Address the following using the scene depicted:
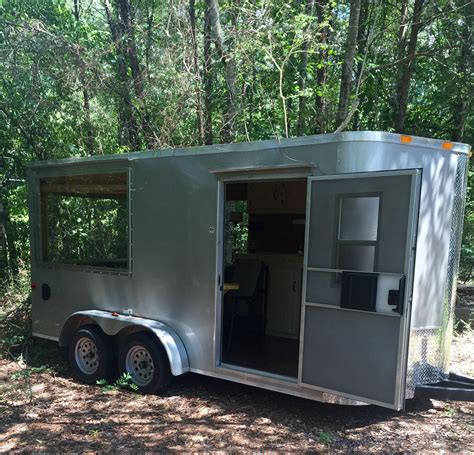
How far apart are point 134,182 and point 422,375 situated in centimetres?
323

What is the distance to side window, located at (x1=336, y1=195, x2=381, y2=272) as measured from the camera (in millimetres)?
3330

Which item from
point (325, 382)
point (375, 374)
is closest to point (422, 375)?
point (375, 374)

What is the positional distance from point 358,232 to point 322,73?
541 centimetres

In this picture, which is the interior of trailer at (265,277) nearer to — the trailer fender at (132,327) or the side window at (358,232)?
the trailer fender at (132,327)

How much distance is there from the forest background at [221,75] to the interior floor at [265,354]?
3186 mm

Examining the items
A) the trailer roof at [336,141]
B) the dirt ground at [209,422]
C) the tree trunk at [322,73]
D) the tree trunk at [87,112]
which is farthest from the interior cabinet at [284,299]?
the tree trunk at [87,112]

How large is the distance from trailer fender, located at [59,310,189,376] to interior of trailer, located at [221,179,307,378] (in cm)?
53

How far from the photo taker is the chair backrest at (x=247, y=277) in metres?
5.42

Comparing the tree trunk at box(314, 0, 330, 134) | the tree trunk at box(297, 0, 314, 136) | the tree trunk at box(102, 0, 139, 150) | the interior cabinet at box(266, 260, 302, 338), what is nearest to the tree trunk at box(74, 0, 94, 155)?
the tree trunk at box(102, 0, 139, 150)

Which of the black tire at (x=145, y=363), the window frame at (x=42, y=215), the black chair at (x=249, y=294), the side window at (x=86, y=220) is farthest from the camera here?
the black chair at (x=249, y=294)

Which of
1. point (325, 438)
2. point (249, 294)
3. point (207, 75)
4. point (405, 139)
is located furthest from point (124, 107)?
point (325, 438)

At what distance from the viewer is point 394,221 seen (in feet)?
10.5

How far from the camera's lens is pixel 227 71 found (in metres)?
7.29

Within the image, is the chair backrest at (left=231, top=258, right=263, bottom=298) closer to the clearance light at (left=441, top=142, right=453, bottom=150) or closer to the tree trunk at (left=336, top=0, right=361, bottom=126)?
the clearance light at (left=441, top=142, right=453, bottom=150)
